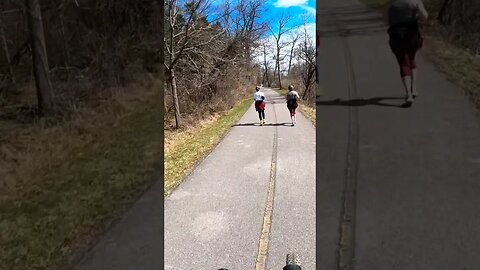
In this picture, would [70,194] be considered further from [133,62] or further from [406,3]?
[406,3]

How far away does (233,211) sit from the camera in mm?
1985

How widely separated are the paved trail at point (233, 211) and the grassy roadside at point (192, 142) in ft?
0.15

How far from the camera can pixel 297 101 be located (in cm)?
142

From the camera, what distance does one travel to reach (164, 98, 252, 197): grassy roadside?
5.20ft

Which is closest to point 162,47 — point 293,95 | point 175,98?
point 175,98

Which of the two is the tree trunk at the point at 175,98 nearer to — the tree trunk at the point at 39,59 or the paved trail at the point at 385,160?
the tree trunk at the point at 39,59

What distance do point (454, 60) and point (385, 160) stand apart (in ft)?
1.32

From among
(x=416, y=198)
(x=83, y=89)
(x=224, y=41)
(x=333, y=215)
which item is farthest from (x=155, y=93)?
(x=416, y=198)

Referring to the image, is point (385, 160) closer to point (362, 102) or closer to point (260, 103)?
point (362, 102)

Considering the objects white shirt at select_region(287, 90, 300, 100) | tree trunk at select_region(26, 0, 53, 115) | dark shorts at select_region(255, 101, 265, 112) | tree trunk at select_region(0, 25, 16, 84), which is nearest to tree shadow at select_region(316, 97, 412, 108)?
A: white shirt at select_region(287, 90, 300, 100)

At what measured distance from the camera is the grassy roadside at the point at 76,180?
1546 mm

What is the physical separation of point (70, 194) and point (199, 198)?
652mm

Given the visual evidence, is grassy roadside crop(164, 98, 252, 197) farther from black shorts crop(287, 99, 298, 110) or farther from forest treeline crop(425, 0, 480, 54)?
forest treeline crop(425, 0, 480, 54)

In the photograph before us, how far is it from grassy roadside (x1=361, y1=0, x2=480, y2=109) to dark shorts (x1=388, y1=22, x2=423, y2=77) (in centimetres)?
3
